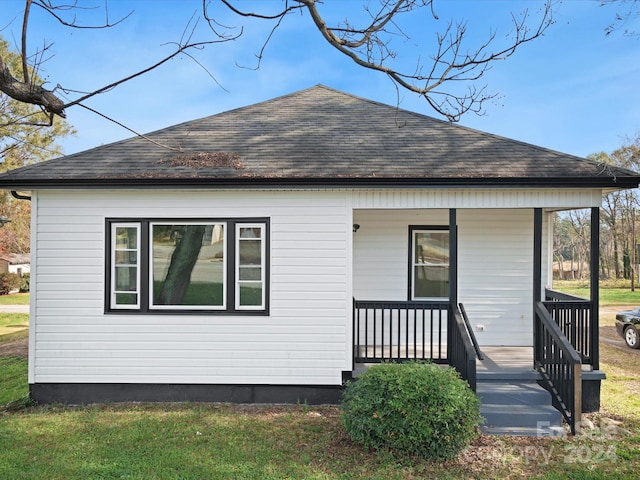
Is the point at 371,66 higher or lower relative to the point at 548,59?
lower

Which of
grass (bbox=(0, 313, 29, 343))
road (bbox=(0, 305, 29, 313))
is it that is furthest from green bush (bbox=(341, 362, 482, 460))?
road (bbox=(0, 305, 29, 313))

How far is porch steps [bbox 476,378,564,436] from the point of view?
5.34 meters

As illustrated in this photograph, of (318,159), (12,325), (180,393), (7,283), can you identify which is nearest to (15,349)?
(12,325)

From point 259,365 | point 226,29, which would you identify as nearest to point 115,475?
point 259,365

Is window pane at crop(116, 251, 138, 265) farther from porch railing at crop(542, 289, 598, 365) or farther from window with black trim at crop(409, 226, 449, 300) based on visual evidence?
porch railing at crop(542, 289, 598, 365)

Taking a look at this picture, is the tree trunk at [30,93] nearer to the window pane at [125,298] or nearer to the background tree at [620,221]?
the window pane at [125,298]

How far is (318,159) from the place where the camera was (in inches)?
263

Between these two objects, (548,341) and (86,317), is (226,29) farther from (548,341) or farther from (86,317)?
(548,341)

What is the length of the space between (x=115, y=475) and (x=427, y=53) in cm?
578

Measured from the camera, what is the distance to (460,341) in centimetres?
588

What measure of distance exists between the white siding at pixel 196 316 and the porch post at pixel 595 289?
135 inches

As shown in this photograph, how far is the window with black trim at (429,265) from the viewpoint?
7.85m

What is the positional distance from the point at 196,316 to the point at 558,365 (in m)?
5.08

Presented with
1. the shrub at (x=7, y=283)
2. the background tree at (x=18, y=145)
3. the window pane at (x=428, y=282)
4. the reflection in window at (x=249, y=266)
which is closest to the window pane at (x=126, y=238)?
the reflection in window at (x=249, y=266)
